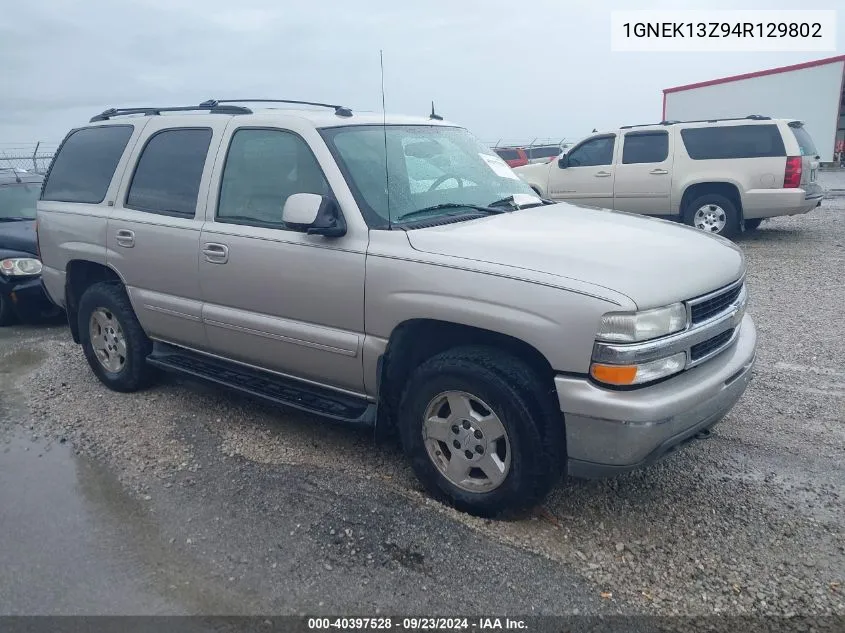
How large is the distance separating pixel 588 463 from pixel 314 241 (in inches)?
69.9

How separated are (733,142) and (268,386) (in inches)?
353

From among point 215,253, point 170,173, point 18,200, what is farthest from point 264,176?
point 18,200

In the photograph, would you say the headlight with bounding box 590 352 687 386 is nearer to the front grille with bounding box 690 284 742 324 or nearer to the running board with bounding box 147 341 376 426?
the front grille with bounding box 690 284 742 324

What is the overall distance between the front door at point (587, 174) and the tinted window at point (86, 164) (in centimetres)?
818

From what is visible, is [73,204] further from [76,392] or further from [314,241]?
[314,241]

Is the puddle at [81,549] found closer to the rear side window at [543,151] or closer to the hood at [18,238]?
the hood at [18,238]

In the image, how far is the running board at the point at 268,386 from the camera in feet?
12.4

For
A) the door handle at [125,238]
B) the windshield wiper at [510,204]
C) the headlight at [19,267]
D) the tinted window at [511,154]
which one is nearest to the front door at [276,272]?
the door handle at [125,238]

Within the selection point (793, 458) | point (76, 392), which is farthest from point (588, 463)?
point (76, 392)

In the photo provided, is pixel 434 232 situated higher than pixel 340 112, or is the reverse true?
pixel 340 112

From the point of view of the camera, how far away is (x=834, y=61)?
26.0 meters

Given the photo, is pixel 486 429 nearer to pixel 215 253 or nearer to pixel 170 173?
pixel 215 253

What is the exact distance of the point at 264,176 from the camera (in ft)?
13.6

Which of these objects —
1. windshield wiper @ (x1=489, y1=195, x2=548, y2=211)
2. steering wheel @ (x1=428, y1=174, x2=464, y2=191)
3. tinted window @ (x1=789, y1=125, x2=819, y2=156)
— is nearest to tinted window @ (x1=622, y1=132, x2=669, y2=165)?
tinted window @ (x1=789, y1=125, x2=819, y2=156)
